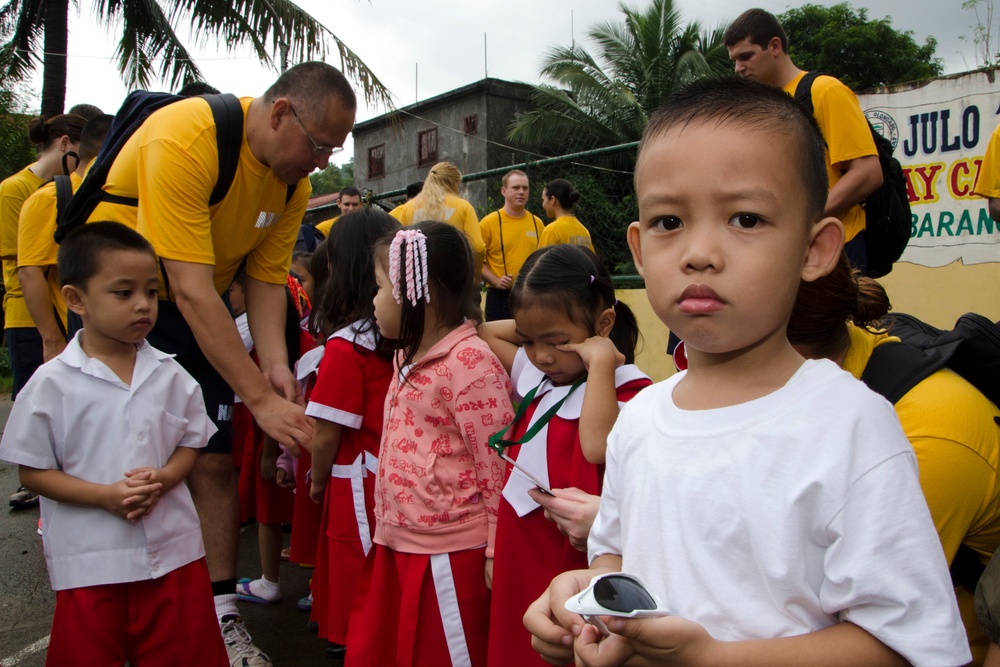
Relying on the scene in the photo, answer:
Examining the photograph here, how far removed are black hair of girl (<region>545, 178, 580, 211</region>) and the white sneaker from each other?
483cm

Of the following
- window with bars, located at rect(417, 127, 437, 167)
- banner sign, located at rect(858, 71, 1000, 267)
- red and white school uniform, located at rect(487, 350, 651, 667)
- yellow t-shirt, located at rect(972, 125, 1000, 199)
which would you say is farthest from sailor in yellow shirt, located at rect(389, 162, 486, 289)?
window with bars, located at rect(417, 127, 437, 167)

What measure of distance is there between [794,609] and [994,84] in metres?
5.68

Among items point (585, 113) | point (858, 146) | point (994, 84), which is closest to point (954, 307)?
point (994, 84)

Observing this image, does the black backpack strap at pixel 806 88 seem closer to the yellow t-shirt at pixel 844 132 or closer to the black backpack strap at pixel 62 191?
the yellow t-shirt at pixel 844 132

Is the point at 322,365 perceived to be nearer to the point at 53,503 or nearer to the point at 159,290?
the point at 159,290

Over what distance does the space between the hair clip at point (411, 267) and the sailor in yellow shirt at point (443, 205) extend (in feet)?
13.0

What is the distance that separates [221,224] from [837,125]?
8.08 feet

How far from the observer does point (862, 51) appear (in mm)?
26844

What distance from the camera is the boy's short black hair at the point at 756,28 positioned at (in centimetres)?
336

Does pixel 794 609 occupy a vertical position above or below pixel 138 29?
below

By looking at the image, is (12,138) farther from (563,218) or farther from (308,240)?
(563,218)

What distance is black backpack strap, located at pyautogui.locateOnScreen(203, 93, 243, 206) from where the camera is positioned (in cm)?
284

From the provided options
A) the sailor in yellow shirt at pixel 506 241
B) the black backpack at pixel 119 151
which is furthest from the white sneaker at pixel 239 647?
the sailor in yellow shirt at pixel 506 241

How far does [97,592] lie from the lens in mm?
2291
